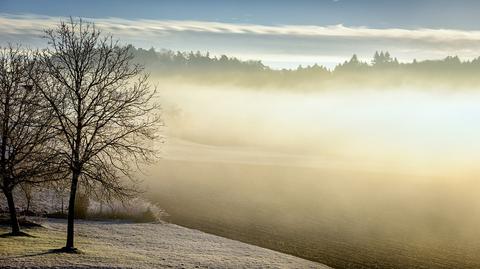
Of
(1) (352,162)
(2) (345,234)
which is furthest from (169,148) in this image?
(2) (345,234)

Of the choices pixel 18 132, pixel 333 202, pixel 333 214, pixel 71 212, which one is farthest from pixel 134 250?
pixel 333 202

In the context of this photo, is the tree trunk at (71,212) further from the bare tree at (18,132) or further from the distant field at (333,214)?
the distant field at (333,214)

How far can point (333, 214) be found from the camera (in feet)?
276

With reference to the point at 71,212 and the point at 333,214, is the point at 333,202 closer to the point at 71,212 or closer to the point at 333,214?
the point at 333,214

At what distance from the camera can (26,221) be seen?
57.5 m

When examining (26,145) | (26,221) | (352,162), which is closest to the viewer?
(26,145)

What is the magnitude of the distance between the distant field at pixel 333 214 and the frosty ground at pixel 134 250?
5.51 meters

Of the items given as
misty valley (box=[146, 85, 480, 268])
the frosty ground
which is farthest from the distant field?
the frosty ground

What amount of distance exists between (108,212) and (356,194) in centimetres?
5477

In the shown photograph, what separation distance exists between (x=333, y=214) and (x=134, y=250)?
140ft

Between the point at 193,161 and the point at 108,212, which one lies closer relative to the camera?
the point at 108,212

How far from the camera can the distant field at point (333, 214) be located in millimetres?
62000

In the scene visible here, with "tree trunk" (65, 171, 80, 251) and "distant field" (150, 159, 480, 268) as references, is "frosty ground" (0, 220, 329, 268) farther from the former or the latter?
"distant field" (150, 159, 480, 268)

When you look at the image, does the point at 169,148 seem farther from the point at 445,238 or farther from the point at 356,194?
the point at 445,238
